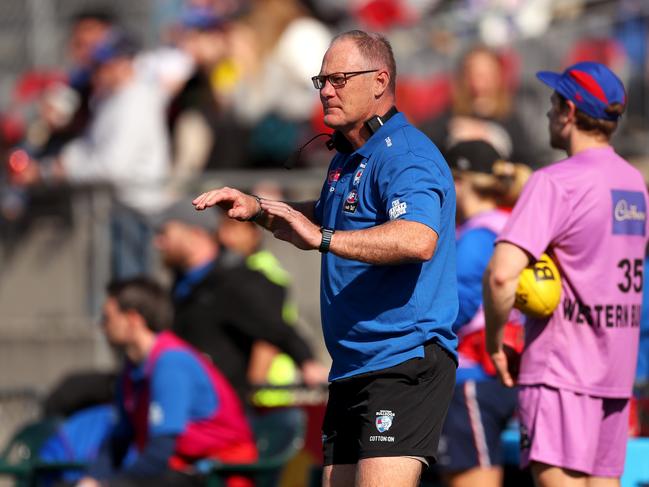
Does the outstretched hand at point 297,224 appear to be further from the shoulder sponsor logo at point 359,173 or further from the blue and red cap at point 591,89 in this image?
the blue and red cap at point 591,89

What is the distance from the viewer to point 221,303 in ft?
31.3

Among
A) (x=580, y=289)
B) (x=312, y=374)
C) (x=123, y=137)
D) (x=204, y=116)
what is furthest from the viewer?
(x=204, y=116)

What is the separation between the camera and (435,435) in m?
5.52

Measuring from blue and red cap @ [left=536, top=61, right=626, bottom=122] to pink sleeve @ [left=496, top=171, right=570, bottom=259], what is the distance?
348mm

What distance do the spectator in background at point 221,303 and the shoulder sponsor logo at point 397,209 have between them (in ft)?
13.6

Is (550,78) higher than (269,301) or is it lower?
higher

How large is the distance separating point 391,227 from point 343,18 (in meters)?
9.12

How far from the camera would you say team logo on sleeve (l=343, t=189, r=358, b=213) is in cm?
554

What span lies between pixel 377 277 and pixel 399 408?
0.48 metres

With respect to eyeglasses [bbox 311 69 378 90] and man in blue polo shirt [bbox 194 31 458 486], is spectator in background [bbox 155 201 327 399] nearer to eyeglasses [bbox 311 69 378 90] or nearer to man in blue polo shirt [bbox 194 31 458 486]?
man in blue polo shirt [bbox 194 31 458 486]

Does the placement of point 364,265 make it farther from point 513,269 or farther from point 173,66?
point 173,66

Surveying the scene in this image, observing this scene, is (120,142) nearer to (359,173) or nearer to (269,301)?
(269,301)

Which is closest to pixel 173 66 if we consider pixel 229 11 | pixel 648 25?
pixel 229 11

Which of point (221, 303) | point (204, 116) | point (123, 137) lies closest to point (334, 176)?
point (221, 303)
